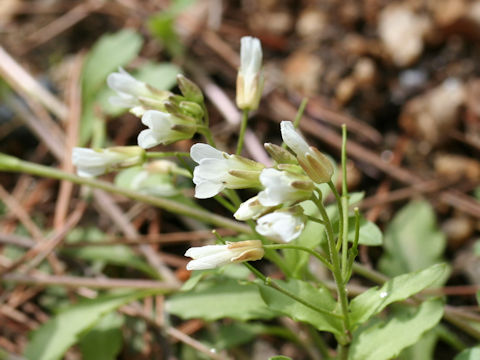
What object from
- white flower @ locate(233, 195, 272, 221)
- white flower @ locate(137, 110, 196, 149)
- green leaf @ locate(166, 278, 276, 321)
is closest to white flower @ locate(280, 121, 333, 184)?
white flower @ locate(233, 195, 272, 221)

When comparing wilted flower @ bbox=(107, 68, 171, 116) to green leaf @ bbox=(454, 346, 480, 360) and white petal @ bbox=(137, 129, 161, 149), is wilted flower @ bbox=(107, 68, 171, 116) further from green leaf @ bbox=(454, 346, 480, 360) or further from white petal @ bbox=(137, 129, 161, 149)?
green leaf @ bbox=(454, 346, 480, 360)

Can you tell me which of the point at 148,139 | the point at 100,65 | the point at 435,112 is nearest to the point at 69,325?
the point at 148,139

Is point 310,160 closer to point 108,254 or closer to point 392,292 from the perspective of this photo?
point 392,292

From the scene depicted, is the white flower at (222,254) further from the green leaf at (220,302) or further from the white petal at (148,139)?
the green leaf at (220,302)

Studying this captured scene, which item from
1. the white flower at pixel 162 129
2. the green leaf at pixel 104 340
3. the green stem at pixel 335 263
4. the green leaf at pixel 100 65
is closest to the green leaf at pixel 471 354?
the green stem at pixel 335 263

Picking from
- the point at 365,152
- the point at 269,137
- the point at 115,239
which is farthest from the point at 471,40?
the point at 115,239

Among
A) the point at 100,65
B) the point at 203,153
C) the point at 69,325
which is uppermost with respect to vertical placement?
the point at 203,153
